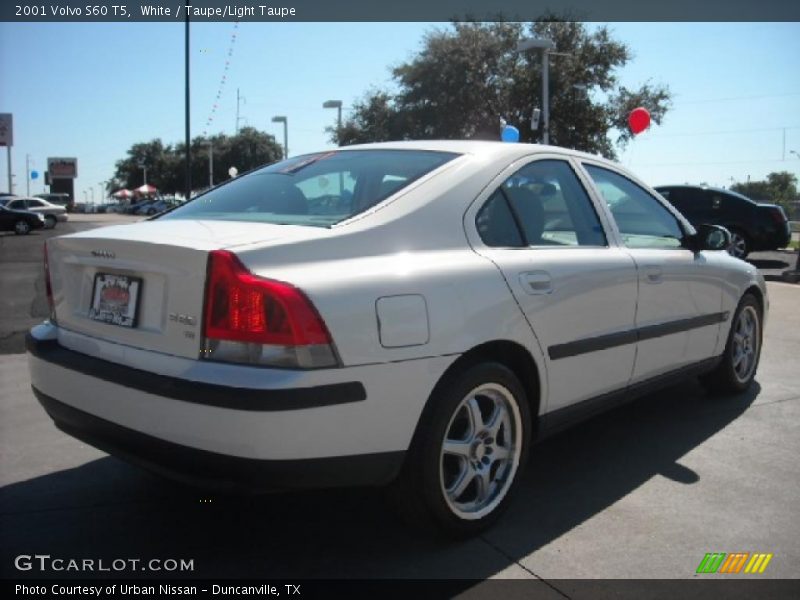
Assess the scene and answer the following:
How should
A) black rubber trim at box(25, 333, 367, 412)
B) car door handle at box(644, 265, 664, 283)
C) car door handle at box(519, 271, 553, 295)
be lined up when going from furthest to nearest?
car door handle at box(644, 265, 664, 283), car door handle at box(519, 271, 553, 295), black rubber trim at box(25, 333, 367, 412)

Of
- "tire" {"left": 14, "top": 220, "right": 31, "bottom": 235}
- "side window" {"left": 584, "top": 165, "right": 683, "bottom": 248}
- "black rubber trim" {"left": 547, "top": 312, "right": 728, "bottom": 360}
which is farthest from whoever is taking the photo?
"tire" {"left": 14, "top": 220, "right": 31, "bottom": 235}

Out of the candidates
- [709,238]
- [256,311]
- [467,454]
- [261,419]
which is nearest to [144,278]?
[256,311]

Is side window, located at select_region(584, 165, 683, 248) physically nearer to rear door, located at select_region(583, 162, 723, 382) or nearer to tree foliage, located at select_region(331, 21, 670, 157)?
rear door, located at select_region(583, 162, 723, 382)

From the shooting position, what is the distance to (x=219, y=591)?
7.92 feet

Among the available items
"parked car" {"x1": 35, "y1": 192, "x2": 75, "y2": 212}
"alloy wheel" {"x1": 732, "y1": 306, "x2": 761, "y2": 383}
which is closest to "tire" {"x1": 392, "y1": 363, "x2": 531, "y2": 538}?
"alloy wheel" {"x1": 732, "y1": 306, "x2": 761, "y2": 383}

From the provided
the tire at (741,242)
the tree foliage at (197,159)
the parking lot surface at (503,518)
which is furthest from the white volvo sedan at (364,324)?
the tree foliage at (197,159)

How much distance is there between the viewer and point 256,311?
2.23m

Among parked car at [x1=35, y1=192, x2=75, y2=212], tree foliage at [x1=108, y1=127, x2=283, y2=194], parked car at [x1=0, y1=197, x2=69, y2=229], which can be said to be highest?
tree foliage at [x1=108, y1=127, x2=283, y2=194]

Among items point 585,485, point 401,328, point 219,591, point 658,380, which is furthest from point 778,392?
point 219,591

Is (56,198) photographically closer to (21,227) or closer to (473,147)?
(21,227)

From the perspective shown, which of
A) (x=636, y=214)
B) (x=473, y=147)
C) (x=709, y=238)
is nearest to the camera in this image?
(x=473, y=147)

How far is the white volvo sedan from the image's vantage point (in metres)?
2.24

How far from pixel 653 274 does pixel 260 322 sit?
2.28m

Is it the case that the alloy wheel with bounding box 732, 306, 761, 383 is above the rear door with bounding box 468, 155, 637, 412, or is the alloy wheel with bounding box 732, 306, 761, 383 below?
below
